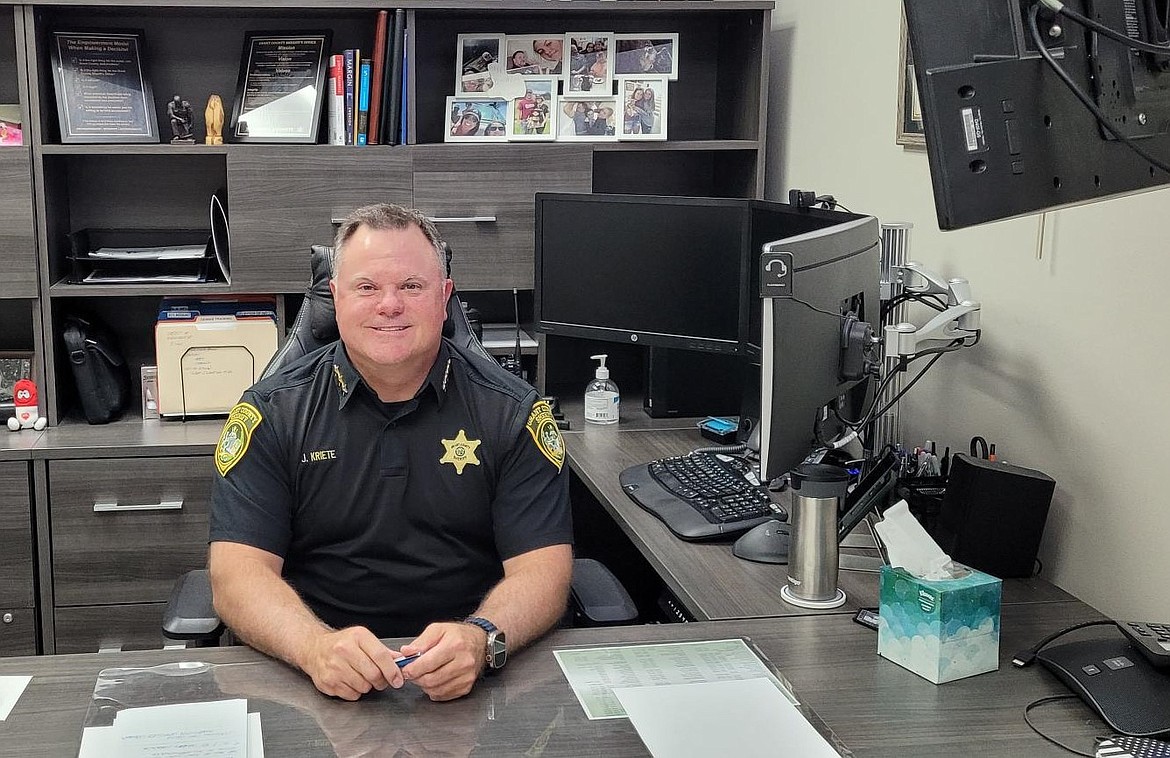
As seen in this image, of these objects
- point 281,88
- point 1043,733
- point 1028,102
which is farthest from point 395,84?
point 1043,733

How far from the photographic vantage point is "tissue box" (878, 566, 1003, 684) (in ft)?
5.19

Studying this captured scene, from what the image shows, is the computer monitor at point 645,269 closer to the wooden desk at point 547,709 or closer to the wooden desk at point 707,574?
the wooden desk at point 707,574

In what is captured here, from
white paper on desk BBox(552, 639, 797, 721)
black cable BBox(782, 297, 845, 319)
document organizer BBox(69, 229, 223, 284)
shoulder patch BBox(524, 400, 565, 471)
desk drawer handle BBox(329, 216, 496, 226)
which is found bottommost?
white paper on desk BBox(552, 639, 797, 721)

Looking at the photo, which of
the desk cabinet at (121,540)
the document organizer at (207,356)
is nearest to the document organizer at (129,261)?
the document organizer at (207,356)

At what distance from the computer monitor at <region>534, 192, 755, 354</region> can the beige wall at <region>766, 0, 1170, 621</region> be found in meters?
0.36

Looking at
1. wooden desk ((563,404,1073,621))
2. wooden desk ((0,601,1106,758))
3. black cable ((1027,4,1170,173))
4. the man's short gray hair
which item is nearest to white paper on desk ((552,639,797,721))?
wooden desk ((0,601,1106,758))

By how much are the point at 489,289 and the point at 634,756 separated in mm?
2056

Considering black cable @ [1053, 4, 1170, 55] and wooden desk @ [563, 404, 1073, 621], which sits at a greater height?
black cable @ [1053, 4, 1170, 55]

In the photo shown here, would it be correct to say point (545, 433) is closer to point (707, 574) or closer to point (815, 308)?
point (707, 574)

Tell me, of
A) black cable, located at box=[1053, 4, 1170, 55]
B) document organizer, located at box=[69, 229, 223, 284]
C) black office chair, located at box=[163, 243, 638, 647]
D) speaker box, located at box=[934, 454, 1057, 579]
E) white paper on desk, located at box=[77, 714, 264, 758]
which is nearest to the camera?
black cable, located at box=[1053, 4, 1170, 55]

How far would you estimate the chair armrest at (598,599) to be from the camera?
2.08 meters

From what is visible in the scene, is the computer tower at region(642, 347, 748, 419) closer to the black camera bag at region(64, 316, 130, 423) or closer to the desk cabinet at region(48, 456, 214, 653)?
the desk cabinet at region(48, 456, 214, 653)

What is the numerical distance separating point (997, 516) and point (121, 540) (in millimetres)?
2102

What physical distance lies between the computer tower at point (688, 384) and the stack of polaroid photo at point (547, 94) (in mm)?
611
